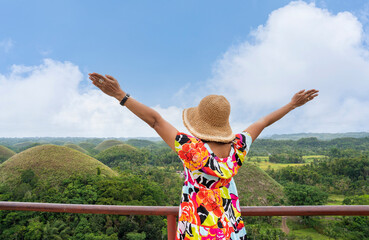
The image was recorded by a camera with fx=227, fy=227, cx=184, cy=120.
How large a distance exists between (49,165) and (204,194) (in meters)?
28.5

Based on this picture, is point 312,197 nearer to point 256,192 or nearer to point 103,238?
point 256,192

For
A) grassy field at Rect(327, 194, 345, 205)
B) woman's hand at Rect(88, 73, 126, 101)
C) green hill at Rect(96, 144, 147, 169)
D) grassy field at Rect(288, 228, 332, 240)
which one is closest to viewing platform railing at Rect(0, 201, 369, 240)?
woman's hand at Rect(88, 73, 126, 101)

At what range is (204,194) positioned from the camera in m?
0.84

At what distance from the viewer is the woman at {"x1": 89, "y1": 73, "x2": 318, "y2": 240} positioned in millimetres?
813

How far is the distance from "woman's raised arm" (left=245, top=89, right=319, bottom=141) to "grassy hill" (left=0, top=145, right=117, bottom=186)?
26.0 meters

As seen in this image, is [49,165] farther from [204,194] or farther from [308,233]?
[204,194]

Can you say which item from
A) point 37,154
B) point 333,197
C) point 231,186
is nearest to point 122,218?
point 37,154

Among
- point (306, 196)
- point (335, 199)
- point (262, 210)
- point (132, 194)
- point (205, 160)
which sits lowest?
point (335, 199)

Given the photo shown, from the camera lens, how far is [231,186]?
91 cm

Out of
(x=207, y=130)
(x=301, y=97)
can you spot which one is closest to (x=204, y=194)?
(x=207, y=130)

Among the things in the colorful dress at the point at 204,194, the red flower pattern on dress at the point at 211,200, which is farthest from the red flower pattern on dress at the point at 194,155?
the red flower pattern on dress at the point at 211,200

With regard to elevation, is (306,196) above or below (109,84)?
below

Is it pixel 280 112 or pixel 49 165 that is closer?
pixel 280 112

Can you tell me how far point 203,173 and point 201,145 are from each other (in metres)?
0.10
